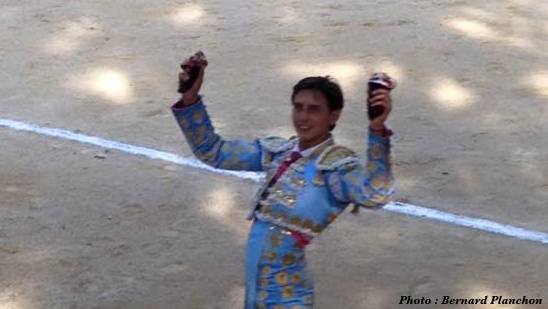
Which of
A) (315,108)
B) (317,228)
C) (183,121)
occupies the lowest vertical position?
(317,228)

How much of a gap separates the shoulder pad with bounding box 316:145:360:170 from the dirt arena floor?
4.63 ft

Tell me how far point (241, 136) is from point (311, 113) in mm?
3448

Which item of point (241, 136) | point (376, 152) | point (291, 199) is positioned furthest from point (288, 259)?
point (241, 136)

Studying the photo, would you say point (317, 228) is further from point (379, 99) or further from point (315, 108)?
point (379, 99)

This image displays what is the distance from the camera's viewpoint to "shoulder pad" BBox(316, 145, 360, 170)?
404 cm

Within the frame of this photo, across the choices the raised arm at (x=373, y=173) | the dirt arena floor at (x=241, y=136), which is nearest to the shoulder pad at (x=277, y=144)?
the raised arm at (x=373, y=173)

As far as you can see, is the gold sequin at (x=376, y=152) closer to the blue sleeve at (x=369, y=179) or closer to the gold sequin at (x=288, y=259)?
the blue sleeve at (x=369, y=179)

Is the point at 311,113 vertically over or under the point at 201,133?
over

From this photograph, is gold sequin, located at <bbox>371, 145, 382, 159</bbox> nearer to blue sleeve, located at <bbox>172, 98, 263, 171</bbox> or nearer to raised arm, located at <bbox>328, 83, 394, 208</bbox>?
raised arm, located at <bbox>328, 83, 394, 208</bbox>

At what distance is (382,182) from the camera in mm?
3857

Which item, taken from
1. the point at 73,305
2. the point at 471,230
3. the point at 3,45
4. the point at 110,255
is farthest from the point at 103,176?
the point at 3,45

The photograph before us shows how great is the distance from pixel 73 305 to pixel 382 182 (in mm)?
2025

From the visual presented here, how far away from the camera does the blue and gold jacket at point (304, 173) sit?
3871 mm

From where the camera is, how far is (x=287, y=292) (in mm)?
4098
